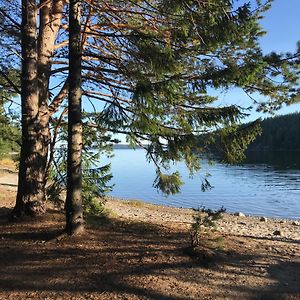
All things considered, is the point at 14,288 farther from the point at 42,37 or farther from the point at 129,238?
the point at 42,37

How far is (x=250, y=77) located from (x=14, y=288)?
16.0 feet

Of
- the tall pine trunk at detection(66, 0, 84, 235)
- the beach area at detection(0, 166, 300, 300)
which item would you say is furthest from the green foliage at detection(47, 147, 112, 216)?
the tall pine trunk at detection(66, 0, 84, 235)

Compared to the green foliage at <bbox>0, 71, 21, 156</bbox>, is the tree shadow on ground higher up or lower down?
lower down

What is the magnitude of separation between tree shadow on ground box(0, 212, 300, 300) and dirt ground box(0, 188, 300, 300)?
12mm

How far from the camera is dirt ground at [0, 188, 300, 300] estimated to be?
5.12 m

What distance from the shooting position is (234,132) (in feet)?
25.7

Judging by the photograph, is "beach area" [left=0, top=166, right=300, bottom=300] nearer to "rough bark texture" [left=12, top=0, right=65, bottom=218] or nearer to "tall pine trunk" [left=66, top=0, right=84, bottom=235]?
"tall pine trunk" [left=66, top=0, right=84, bottom=235]

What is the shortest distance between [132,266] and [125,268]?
12 cm

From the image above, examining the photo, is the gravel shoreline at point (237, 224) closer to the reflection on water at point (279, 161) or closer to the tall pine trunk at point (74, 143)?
the tall pine trunk at point (74, 143)

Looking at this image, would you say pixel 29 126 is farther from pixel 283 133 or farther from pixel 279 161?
pixel 283 133

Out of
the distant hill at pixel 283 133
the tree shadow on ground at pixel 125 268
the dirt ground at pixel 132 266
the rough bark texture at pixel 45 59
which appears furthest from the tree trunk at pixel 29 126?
the distant hill at pixel 283 133

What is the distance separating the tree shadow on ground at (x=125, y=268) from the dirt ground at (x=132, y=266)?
0.04 ft

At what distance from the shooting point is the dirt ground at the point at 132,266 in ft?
16.8

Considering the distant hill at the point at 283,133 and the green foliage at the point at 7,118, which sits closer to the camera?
the green foliage at the point at 7,118
